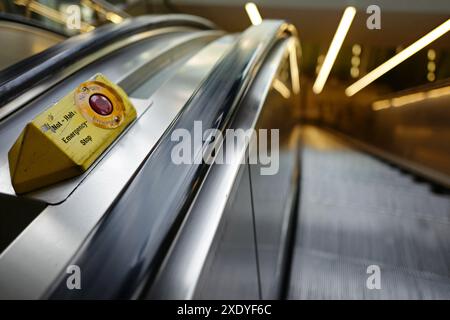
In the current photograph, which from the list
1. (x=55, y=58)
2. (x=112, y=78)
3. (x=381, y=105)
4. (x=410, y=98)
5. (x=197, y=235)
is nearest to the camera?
(x=197, y=235)

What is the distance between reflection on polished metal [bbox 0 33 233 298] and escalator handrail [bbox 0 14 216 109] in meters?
0.45

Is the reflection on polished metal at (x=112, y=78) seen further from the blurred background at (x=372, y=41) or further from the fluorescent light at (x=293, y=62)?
the blurred background at (x=372, y=41)

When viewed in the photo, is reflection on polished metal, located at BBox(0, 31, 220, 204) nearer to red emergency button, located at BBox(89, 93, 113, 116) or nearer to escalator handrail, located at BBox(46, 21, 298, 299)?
red emergency button, located at BBox(89, 93, 113, 116)

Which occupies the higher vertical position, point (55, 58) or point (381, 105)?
point (55, 58)

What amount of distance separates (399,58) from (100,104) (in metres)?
9.18

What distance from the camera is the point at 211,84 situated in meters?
1.35

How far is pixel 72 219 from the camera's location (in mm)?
1038

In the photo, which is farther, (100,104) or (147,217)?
(100,104)

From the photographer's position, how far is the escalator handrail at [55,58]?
4.70ft

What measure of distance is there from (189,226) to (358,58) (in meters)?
12.8

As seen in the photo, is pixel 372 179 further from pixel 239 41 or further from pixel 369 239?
pixel 239 41

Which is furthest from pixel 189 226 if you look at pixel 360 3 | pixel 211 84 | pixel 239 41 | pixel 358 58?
pixel 358 58

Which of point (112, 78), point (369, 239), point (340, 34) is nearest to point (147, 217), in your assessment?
point (112, 78)

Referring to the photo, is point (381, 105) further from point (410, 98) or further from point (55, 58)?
point (55, 58)
